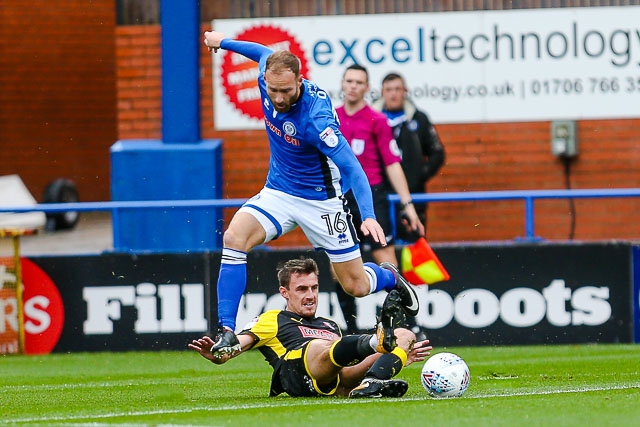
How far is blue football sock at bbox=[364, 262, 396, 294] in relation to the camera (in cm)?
848

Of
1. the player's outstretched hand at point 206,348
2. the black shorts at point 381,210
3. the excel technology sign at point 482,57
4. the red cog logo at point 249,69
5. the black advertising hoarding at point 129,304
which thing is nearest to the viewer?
the player's outstretched hand at point 206,348

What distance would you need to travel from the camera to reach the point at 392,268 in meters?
8.80

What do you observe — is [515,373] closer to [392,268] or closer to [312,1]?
[392,268]

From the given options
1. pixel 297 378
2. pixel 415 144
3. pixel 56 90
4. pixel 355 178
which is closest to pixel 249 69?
pixel 415 144

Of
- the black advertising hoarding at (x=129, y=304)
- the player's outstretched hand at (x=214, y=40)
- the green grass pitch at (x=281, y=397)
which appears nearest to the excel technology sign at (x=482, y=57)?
the black advertising hoarding at (x=129, y=304)

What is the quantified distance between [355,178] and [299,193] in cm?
62

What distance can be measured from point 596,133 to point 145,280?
16.5ft

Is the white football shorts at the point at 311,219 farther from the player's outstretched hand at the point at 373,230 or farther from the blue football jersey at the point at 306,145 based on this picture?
the player's outstretched hand at the point at 373,230

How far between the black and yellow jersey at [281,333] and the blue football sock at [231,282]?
17cm

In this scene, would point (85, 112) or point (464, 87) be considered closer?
point (464, 87)

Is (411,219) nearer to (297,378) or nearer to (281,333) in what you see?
(281,333)

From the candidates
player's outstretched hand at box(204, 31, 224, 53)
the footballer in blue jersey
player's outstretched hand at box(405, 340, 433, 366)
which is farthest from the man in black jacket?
player's outstretched hand at box(405, 340, 433, 366)

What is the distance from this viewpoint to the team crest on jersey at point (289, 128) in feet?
26.3

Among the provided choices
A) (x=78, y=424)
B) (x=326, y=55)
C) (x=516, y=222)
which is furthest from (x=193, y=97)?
(x=78, y=424)
